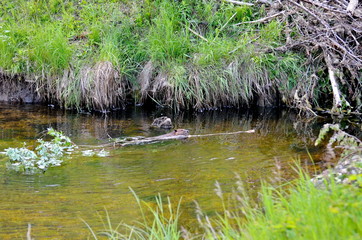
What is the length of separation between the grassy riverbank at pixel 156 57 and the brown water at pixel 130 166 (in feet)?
1.35

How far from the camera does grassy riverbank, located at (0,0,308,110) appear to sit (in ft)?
30.4

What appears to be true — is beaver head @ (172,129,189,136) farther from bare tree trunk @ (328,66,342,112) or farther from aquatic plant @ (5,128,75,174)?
bare tree trunk @ (328,66,342,112)

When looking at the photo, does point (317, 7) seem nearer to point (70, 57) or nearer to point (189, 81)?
point (189, 81)

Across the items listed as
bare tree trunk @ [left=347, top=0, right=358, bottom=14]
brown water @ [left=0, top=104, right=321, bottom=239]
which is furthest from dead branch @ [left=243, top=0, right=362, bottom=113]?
brown water @ [left=0, top=104, right=321, bottom=239]

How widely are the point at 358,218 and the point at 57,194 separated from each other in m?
3.47

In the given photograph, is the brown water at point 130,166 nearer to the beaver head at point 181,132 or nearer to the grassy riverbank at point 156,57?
the beaver head at point 181,132

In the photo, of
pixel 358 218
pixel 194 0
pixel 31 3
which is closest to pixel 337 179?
pixel 358 218

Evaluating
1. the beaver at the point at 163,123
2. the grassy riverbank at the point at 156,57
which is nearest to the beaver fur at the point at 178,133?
the beaver at the point at 163,123

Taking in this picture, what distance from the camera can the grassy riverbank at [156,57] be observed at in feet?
30.4

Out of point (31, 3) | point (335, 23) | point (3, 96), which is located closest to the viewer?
point (335, 23)

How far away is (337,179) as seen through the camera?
3580mm

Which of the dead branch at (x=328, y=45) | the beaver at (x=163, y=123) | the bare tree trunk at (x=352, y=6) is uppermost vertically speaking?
the bare tree trunk at (x=352, y=6)

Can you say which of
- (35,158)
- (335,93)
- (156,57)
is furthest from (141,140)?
(335,93)

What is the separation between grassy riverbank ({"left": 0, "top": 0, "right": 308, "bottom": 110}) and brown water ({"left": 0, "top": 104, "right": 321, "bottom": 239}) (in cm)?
41
